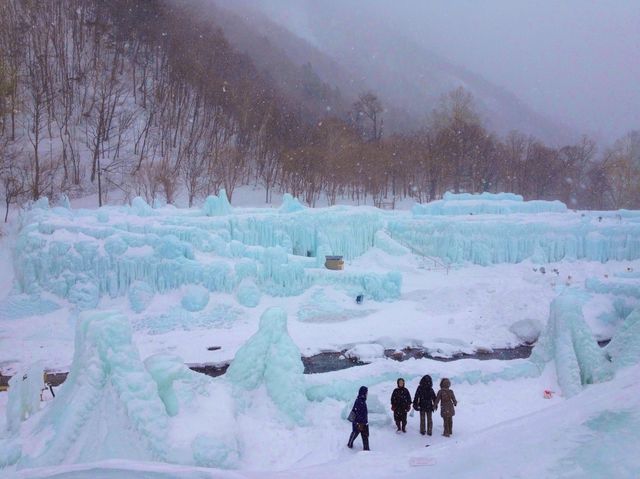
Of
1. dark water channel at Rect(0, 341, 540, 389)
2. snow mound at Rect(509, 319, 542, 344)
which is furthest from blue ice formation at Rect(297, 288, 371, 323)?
snow mound at Rect(509, 319, 542, 344)

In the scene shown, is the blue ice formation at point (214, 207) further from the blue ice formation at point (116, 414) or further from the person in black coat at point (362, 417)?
the person in black coat at point (362, 417)

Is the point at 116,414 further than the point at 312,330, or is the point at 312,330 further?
the point at 312,330

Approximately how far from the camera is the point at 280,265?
1981cm

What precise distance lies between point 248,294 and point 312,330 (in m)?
3.03

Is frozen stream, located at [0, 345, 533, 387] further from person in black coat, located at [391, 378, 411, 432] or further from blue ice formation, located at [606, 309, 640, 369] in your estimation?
person in black coat, located at [391, 378, 411, 432]

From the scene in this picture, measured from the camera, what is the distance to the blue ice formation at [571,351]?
11180mm

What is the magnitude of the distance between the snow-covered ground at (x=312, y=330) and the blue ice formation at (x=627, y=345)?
0.75 ft

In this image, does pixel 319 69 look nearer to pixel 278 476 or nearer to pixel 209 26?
pixel 209 26

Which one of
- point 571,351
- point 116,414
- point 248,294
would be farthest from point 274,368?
point 248,294

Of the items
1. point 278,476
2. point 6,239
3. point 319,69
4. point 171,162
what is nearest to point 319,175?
point 171,162

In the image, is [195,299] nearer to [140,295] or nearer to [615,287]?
[140,295]

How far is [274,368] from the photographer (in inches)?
401

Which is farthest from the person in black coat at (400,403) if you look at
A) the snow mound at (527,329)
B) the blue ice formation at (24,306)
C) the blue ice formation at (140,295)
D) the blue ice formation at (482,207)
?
the blue ice formation at (482,207)

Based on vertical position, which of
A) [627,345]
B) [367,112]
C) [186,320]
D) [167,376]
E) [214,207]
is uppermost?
[367,112]
